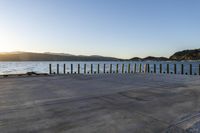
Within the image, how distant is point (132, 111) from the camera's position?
231 inches

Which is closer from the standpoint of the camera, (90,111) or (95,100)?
(90,111)

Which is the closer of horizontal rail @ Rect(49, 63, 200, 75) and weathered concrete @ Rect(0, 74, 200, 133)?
weathered concrete @ Rect(0, 74, 200, 133)

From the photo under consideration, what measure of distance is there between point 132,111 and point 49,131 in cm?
257

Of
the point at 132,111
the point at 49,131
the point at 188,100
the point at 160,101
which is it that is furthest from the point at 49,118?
the point at 188,100

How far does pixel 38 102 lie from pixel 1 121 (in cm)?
209

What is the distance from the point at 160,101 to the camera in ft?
23.9

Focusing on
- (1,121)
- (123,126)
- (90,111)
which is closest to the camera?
(123,126)

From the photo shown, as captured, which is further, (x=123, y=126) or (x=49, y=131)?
(x=123, y=126)

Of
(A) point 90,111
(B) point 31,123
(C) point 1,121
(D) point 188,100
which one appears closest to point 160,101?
(D) point 188,100

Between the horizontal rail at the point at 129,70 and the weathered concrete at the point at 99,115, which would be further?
the horizontal rail at the point at 129,70

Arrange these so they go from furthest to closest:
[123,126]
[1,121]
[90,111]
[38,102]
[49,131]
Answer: [38,102] → [90,111] → [1,121] → [123,126] → [49,131]

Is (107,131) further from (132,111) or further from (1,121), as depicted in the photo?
(1,121)

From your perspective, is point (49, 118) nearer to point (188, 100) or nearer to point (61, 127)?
point (61, 127)

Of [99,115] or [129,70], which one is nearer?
[99,115]
